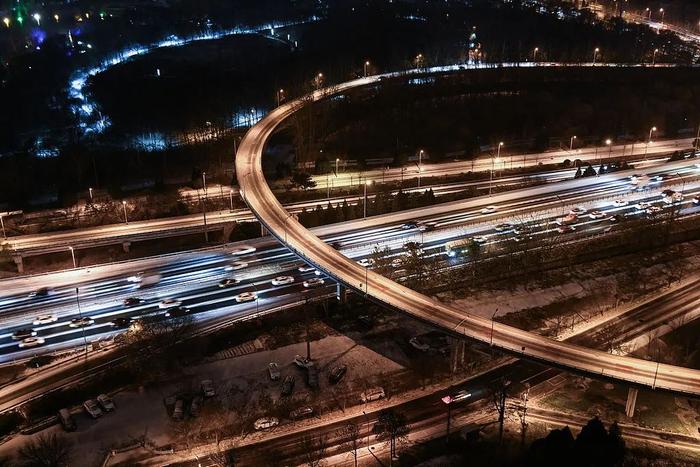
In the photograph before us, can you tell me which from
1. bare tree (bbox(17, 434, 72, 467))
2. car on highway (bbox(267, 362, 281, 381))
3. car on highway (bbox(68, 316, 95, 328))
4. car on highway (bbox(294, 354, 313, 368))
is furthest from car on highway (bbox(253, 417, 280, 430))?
car on highway (bbox(68, 316, 95, 328))

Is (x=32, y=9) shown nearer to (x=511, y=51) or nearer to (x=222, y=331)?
(x=511, y=51)

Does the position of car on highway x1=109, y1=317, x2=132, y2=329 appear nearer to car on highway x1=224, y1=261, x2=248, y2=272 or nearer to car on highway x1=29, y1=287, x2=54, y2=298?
car on highway x1=29, y1=287, x2=54, y2=298

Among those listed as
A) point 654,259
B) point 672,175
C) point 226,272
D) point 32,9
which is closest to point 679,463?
point 654,259

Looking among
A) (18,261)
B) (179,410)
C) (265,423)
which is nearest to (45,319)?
(18,261)

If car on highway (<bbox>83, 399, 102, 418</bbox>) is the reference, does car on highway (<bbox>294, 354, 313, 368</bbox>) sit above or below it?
above

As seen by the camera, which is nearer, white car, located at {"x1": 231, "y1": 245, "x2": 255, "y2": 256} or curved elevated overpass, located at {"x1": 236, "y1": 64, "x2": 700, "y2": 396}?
curved elevated overpass, located at {"x1": 236, "y1": 64, "x2": 700, "y2": 396}

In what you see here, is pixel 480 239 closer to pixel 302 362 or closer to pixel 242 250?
pixel 242 250

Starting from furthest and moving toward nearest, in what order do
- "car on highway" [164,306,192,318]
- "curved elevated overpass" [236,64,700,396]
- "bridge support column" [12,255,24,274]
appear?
"bridge support column" [12,255,24,274]
"car on highway" [164,306,192,318]
"curved elevated overpass" [236,64,700,396]
